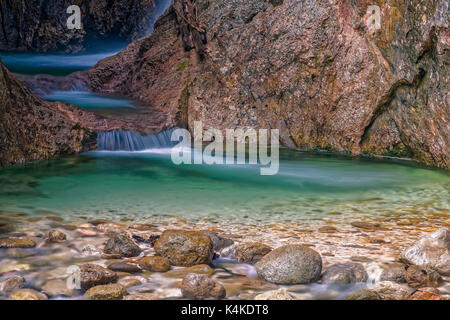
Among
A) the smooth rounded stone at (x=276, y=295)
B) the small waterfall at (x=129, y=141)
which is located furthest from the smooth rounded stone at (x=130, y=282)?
the small waterfall at (x=129, y=141)

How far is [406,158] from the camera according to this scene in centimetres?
941

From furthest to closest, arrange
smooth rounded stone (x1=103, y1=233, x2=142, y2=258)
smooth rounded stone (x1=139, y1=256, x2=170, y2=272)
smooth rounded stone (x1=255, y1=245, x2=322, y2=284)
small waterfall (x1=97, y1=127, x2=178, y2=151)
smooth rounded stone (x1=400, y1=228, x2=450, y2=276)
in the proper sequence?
1. small waterfall (x1=97, y1=127, x2=178, y2=151)
2. smooth rounded stone (x1=103, y1=233, x2=142, y2=258)
3. smooth rounded stone (x1=139, y1=256, x2=170, y2=272)
4. smooth rounded stone (x1=400, y1=228, x2=450, y2=276)
5. smooth rounded stone (x1=255, y1=245, x2=322, y2=284)

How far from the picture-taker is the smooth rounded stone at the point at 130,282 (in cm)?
327

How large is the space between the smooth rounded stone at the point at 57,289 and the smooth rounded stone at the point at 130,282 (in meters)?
0.34

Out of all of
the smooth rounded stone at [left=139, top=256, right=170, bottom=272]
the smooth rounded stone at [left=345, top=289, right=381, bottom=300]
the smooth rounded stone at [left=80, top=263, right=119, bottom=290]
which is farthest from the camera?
the smooth rounded stone at [left=139, top=256, right=170, bottom=272]

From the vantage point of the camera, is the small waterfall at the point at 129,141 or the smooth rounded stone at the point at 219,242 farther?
the small waterfall at the point at 129,141

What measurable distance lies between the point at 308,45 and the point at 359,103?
1.98m

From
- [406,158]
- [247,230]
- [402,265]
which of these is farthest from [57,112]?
[402,265]

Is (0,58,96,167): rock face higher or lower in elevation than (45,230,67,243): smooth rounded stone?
higher

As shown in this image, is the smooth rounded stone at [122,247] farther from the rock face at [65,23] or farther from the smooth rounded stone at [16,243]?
the rock face at [65,23]

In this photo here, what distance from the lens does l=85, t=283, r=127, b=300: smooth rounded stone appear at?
303 centimetres

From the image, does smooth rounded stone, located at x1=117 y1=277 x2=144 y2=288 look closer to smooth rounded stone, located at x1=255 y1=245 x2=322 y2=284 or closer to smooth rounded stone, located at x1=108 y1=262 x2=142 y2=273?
smooth rounded stone, located at x1=108 y1=262 x2=142 y2=273

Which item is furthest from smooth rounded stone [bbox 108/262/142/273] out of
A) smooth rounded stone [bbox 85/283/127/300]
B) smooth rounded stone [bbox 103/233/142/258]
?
smooth rounded stone [bbox 85/283/127/300]
